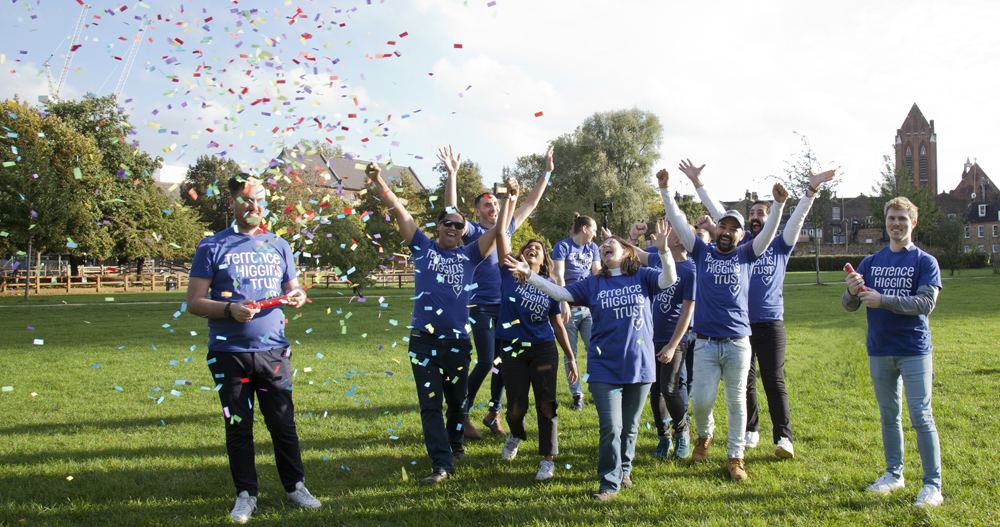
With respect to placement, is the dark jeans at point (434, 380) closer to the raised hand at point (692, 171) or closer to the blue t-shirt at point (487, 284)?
the blue t-shirt at point (487, 284)

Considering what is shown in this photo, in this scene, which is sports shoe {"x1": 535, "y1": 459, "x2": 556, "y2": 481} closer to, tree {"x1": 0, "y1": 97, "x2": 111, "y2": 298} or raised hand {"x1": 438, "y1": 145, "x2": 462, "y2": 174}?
raised hand {"x1": 438, "y1": 145, "x2": 462, "y2": 174}

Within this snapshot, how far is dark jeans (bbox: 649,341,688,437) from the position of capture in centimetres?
500

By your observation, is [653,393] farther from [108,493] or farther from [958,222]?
[958,222]

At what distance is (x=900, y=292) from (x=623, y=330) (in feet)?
6.67

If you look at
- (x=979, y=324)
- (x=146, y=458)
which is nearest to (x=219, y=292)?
(x=146, y=458)

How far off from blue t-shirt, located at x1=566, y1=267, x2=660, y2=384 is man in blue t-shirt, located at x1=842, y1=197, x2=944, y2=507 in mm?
1481

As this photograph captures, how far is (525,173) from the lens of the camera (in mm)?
55188

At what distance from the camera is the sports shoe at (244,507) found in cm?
381

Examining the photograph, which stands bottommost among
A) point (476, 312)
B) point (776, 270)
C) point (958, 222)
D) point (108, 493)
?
point (108, 493)

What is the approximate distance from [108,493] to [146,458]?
0.78 meters

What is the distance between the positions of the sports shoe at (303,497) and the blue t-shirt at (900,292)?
4.21 meters

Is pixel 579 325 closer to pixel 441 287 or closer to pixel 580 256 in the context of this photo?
pixel 580 256

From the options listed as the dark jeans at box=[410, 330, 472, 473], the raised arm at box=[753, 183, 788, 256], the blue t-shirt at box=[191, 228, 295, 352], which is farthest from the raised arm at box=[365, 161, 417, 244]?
the raised arm at box=[753, 183, 788, 256]

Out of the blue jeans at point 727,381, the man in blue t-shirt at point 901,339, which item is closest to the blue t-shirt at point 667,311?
the blue jeans at point 727,381
